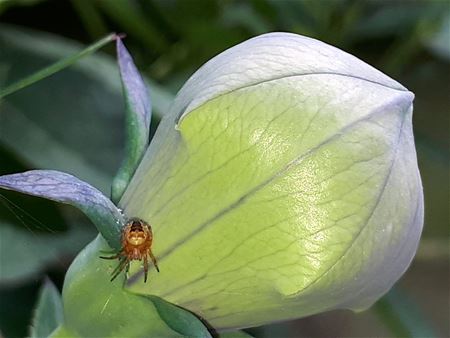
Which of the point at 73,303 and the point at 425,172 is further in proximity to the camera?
the point at 425,172

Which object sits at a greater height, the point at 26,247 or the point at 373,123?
the point at 373,123

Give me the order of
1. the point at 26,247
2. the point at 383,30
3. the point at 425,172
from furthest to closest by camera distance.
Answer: the point at 425,172 < the point at 383,30 < the point at 26,247

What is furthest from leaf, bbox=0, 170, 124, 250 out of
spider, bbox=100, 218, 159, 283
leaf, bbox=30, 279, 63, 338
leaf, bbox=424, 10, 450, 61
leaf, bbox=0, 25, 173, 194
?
leaf, bbox=424, 10, 450, 61

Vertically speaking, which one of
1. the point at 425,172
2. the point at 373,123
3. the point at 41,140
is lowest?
the point at 425,172

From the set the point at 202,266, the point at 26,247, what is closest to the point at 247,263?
the point at 202,266

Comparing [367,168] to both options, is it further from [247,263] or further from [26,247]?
[26,247]

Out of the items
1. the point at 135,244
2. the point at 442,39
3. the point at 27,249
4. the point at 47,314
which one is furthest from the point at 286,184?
the point at 442,39

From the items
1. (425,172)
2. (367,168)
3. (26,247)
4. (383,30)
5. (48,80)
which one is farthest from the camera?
(425,172)

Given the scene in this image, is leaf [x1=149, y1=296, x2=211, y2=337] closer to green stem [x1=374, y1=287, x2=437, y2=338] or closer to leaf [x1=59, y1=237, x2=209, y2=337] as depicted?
leaf [x1=59, y1=237, x2=209, y2=337]
